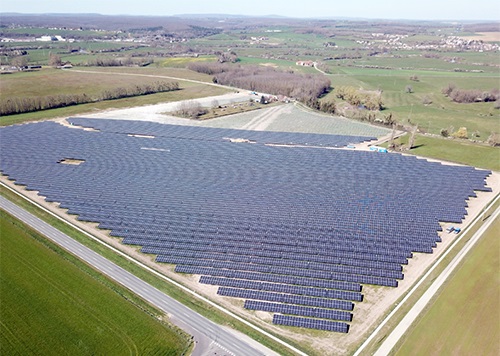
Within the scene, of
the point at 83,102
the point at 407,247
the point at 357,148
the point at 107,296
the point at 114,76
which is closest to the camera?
the point at 107,296

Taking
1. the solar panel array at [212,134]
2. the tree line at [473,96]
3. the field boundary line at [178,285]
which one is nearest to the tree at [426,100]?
the tree line at [473,96]

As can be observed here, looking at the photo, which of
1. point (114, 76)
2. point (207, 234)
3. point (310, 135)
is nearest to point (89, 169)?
point (207, 234)

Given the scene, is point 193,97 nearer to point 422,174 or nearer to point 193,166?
point 193,166

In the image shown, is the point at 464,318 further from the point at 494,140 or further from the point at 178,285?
the point at 494,140

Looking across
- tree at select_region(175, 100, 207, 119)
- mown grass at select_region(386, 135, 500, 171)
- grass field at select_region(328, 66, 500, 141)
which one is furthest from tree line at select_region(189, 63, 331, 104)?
mown grass at select_region(386, 135, 500, 171)

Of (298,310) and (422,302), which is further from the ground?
(298,310)

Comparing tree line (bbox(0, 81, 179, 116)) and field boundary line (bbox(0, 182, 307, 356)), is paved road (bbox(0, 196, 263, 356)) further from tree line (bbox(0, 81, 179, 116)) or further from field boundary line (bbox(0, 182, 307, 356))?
tree line (bbox(0, 81, 179, 116))

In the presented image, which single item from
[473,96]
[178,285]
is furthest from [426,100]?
[178,285]

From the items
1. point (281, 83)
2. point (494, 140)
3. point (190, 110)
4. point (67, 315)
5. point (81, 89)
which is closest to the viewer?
point (67, 315)
